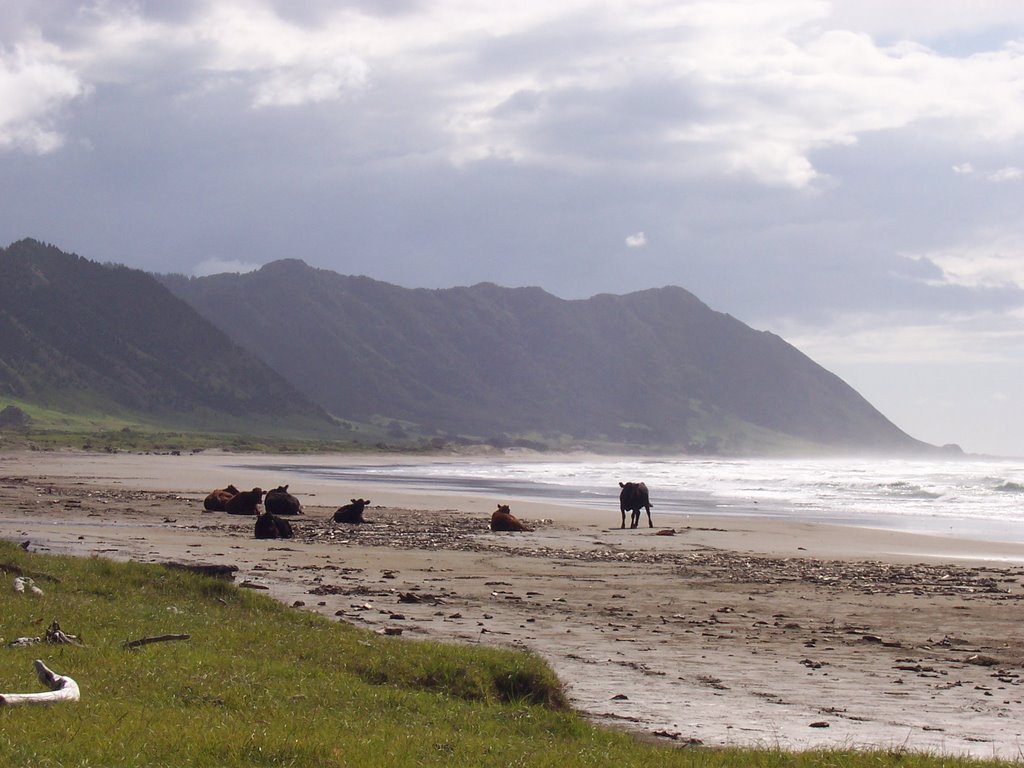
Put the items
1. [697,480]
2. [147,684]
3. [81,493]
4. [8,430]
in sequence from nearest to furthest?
[147,684] → [81,493] → [697,480] → [8,430]

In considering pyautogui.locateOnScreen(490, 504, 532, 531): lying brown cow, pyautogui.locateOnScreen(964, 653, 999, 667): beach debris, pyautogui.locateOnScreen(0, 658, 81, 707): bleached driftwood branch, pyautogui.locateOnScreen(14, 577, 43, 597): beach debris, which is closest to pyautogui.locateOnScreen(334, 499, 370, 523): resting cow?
pyautogui.locateOnScreen(490, 504, 532, 531): lying brown cow

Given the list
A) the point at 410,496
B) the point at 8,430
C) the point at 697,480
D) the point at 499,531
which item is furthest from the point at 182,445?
the point at 499,531

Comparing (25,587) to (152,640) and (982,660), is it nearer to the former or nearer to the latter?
(152,640)

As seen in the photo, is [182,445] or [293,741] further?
[182,445]

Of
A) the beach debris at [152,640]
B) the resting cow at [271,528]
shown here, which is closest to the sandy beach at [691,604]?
the resting cow at [271,528]

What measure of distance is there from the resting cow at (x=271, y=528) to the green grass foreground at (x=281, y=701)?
39.7ft

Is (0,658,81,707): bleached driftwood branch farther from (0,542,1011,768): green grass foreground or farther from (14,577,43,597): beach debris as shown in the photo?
(14,577,43,597): beach debris

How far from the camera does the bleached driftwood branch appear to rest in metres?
8.63

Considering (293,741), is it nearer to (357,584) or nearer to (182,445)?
(357,584)

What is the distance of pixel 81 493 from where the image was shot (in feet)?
140

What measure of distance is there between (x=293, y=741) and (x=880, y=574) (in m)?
16.8

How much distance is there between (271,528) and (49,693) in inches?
735

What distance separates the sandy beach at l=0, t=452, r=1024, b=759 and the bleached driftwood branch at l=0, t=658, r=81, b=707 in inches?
186

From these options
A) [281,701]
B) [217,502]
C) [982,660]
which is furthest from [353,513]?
[281,701]
